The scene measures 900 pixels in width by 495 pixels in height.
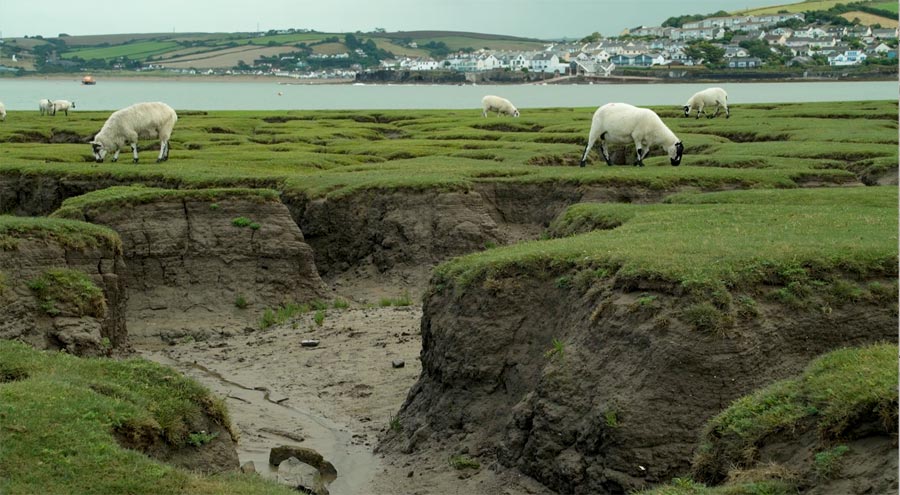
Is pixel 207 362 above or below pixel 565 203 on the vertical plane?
below

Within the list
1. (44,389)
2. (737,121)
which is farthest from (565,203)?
(737,121)

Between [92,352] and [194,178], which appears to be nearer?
[92,352]

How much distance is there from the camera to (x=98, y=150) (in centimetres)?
3086

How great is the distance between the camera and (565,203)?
26094 mm

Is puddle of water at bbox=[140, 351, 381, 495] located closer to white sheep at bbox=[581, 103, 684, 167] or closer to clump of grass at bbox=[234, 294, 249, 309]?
clump of grass at bbox=[234, 294, 249, 309]

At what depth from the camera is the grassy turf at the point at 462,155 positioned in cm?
2647

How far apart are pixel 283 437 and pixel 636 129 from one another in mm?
14573

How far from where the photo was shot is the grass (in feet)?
31.1

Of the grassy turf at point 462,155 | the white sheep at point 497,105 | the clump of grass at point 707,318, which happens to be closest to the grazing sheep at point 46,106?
the grassy turf at point 462,155

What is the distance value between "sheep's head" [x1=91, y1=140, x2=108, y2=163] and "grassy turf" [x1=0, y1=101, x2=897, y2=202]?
1.58ft

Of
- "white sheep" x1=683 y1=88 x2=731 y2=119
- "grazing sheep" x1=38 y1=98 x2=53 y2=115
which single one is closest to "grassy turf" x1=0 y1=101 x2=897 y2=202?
"white sheep" x1=683 y1=88 x2=731 y2=119

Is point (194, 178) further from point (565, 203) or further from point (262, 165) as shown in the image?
point (565, 203)

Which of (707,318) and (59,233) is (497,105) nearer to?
(59,233)

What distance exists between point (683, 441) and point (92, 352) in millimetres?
9695
